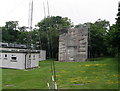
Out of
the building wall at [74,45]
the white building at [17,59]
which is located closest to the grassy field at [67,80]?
the white building at [17,59]

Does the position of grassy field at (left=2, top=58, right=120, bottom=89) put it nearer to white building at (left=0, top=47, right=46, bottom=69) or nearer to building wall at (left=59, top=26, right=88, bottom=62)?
white building at (left=0, top=47, right=46, bottom=69)

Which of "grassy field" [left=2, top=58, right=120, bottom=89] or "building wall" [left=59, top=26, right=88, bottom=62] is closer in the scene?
"grassy field" [left=2, top=58, right=120, bottom=89]

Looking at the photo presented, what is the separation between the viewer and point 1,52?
674 inches

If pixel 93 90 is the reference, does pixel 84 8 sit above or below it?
above

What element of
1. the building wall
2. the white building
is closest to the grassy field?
the white building

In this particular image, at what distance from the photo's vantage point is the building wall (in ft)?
81.5

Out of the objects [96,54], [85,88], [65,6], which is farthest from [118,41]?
[96,54]

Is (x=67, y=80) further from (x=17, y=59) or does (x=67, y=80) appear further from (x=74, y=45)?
(x=74, y=45)

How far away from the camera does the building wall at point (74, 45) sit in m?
24.8

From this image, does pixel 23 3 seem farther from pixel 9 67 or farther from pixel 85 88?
pixel 9 67

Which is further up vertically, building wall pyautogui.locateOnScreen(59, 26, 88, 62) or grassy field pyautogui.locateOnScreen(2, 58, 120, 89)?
building wall pyautogui.locateOnScreen(59, 26, 88, 62)

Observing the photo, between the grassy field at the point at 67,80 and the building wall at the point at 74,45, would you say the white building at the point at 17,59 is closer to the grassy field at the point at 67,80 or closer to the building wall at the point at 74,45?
the grassy field at the point at 67,80

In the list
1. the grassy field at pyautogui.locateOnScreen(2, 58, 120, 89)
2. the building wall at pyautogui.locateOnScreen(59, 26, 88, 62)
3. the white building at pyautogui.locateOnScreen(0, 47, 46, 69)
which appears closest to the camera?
the grassy field at pyautogui.locateOnScreen(2, 58, 120, 89)

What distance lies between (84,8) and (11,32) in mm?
31427
